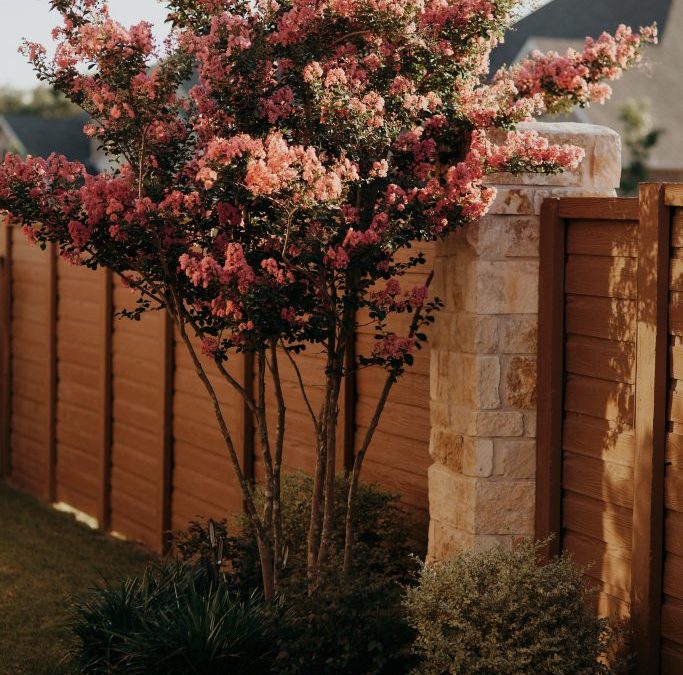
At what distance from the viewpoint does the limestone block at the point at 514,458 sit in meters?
5.51

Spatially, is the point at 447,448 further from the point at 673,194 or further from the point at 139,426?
the point at 139,426

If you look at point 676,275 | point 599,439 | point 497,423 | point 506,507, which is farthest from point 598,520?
point 676,275

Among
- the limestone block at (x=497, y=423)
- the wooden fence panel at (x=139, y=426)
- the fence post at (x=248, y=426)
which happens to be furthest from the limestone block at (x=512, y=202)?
the wooden fence panel at (x=139, y=426)

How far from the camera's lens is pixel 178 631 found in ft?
17.4

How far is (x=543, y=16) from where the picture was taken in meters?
27.2

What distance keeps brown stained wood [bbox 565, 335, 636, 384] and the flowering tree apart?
68 cm

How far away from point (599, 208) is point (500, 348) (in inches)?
29.9

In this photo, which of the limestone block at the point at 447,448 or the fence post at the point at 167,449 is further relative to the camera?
the fence post at the point at 167,449

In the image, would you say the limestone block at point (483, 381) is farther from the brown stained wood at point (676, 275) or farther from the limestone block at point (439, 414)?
the brown stained wood at point (676, 275)

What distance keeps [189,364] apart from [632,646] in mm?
4457

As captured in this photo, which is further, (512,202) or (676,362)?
(512,202)

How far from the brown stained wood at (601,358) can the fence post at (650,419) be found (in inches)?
5.7

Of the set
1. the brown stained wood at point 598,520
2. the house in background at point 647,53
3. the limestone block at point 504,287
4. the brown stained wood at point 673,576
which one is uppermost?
the house in background at point 647,53

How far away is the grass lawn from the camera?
6630 millimetres
